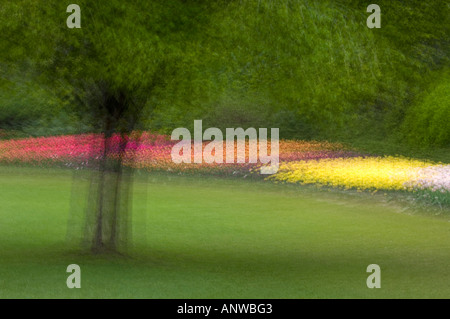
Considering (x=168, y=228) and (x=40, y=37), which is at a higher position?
(x=40, y=37)

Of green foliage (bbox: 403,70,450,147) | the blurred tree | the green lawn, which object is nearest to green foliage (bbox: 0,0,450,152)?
the blurred tree

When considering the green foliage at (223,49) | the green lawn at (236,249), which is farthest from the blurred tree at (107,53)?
the green lawn at (236,249)

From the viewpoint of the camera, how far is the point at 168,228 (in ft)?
42.8

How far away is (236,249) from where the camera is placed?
11180mm

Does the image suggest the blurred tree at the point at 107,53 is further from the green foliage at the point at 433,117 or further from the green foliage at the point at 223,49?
the green foliage at the point at 433,117

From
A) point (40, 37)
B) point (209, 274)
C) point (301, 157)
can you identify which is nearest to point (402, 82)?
point (209, 274)

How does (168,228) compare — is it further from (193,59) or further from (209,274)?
(193,59)

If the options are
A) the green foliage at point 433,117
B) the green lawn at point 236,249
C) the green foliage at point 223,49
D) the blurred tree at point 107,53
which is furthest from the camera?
the green foliage at point 433,117

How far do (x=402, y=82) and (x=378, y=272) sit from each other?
2.74 metres

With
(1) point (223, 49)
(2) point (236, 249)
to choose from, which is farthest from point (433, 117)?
(1) point (223, 49)

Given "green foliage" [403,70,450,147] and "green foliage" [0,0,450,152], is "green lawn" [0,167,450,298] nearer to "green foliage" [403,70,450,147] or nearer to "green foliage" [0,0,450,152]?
"green foliage" [0,0,450,152]

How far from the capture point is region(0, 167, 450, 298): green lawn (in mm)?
8648

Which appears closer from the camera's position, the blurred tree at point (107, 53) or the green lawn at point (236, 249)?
the green lawn at point (236, 249)

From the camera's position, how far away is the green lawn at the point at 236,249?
865 cm
